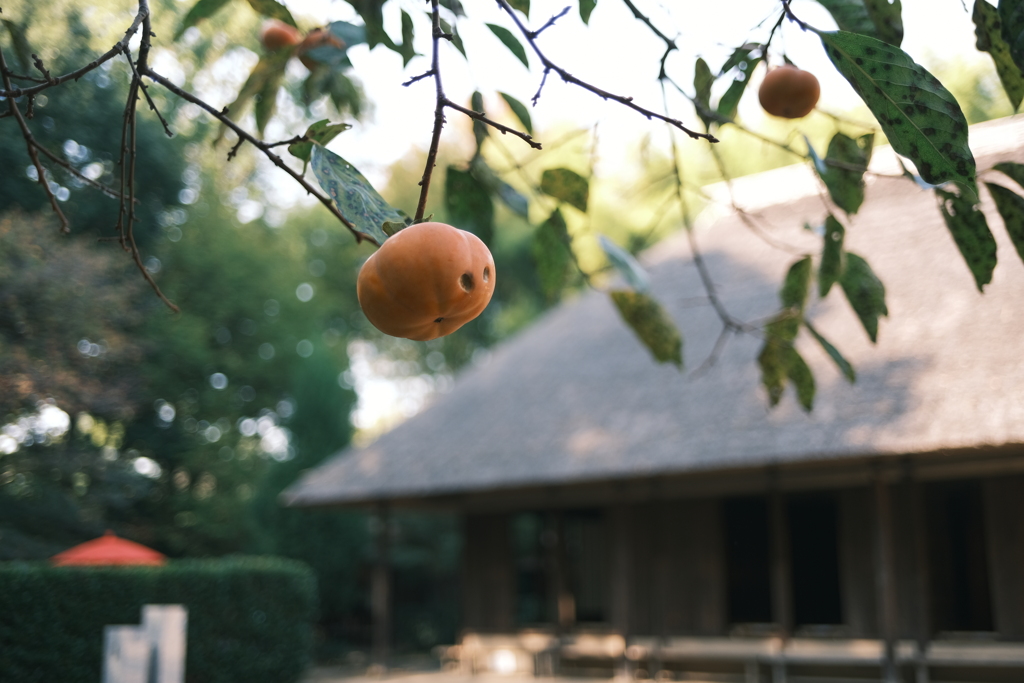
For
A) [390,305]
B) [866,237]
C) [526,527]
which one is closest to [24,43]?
[390,305]

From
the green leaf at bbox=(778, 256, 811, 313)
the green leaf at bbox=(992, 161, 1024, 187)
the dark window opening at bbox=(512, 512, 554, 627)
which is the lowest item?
the dark window opening at bbox=(512, 512, 554, 627)

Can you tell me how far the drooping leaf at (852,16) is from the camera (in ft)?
5.77

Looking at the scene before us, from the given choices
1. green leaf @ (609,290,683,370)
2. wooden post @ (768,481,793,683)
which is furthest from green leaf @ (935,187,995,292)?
wooden post @ (768,481,793,683)

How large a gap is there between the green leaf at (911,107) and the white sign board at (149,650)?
155 inches

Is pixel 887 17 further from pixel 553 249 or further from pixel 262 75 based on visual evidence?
pixel 262 75

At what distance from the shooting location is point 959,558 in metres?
8.09

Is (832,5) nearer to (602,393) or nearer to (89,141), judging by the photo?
(602,393)

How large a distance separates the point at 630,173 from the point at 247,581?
721 inches

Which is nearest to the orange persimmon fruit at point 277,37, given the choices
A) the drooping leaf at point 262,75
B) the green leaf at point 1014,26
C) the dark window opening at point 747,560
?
the drooping leaf at point 262,75

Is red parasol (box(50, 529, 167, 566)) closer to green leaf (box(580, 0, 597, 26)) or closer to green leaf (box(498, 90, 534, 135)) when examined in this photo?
green leaf (box(498, 90, 534, 135))

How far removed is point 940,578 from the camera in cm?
813

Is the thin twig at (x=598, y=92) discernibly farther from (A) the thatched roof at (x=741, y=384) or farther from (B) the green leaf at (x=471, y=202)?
(A) the thatched roof at (x=741, y=384)

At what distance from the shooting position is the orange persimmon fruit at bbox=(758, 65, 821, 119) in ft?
6.32

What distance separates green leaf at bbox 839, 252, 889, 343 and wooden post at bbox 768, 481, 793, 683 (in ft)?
23.0
